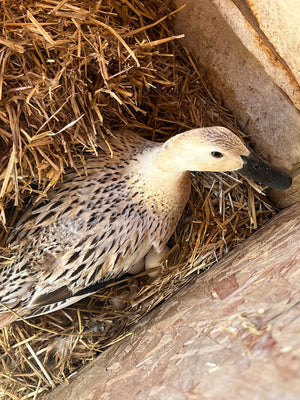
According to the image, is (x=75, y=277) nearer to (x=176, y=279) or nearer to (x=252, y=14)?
(x=176, y=279)

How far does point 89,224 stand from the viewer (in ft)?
4.94

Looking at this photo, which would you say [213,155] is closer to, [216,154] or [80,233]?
[216,154]

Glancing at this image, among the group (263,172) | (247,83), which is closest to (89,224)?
(263,172)

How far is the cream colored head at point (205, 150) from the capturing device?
1361mm

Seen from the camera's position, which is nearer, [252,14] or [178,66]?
[252,14]

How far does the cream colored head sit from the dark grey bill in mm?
30

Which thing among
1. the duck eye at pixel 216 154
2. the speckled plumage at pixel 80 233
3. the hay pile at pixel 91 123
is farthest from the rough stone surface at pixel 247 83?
the speckled plumage at pixel 80 233

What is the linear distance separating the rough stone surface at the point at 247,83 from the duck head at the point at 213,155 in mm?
196

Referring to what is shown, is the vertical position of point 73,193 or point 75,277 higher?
point 73,193

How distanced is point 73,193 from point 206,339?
A: 0.71 metres

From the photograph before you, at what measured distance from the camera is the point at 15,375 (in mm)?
1750

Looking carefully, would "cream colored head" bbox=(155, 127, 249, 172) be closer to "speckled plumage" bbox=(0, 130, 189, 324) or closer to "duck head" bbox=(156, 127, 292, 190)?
"duck head" bbox=(156, 127, 292, 190)

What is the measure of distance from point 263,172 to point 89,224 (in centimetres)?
61

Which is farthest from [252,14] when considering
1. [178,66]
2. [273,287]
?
[273,287]
